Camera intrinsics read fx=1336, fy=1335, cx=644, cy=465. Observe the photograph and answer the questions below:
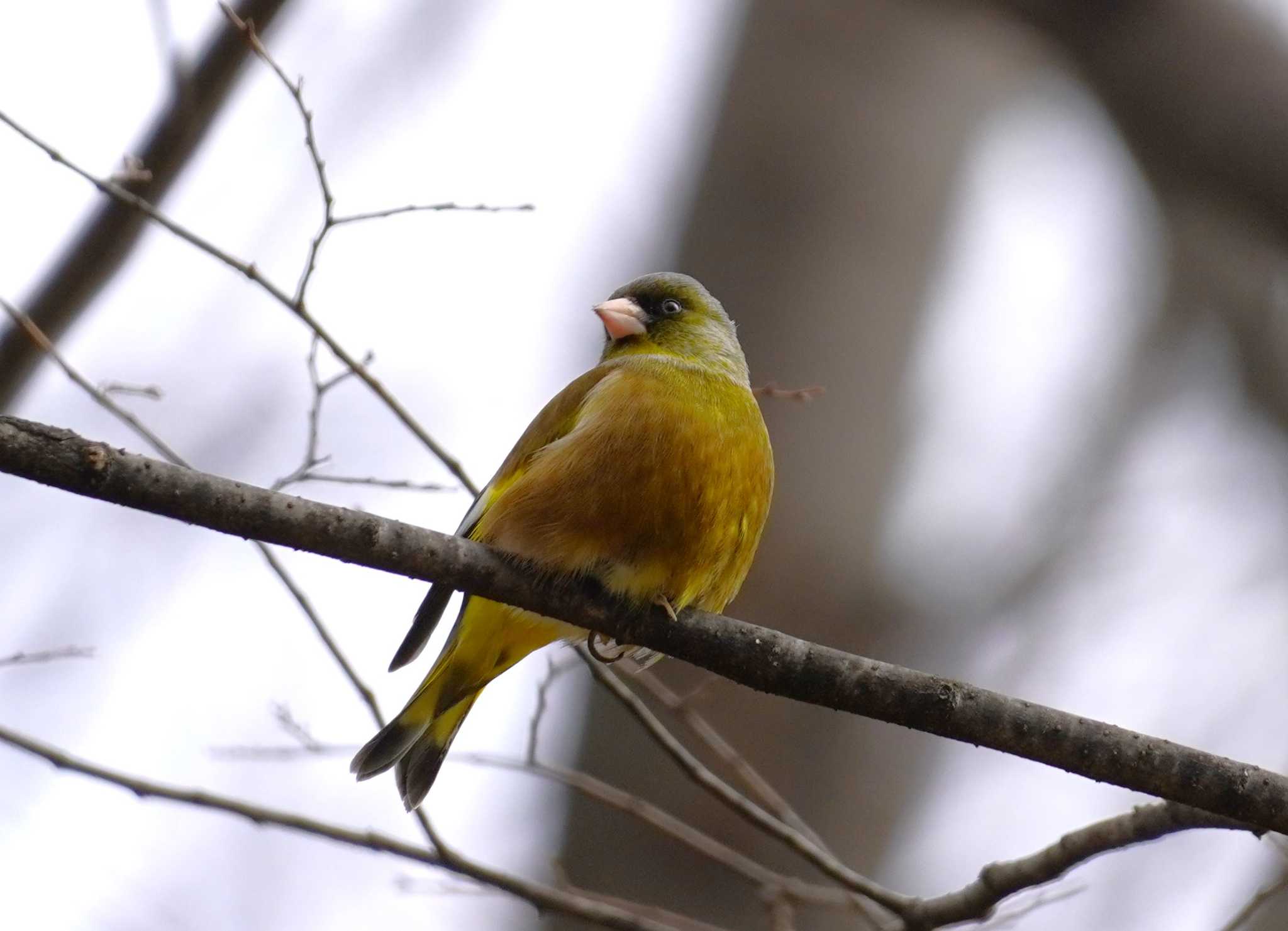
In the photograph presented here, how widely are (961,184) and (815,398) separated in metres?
1.41

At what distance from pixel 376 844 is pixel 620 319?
2.05 meters

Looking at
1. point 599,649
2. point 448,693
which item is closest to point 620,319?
point 599,649

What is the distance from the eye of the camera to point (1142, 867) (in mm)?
7000

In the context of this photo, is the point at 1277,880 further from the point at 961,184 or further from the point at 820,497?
the point at 961,184

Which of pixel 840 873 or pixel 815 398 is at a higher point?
pixel 815 398

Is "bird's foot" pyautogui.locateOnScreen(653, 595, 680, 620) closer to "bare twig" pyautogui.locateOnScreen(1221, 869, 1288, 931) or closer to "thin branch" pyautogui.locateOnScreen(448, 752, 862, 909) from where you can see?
"thin branch" pyautogui.locateOnScreen(448, 752, 862, 909)

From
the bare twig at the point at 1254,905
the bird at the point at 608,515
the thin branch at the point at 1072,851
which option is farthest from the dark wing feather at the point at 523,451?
the bare twig at the point at 1254,905

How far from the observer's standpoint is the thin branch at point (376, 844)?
9.81 ft

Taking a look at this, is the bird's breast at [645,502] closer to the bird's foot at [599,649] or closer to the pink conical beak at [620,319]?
the bird's foot at [599,649]

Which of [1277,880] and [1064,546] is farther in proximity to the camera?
[1064,546]

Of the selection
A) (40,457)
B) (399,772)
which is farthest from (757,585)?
(40,457)

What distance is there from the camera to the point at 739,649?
295 cm

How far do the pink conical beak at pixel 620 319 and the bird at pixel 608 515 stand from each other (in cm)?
31

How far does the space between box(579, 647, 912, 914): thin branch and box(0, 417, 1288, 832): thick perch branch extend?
271mm
